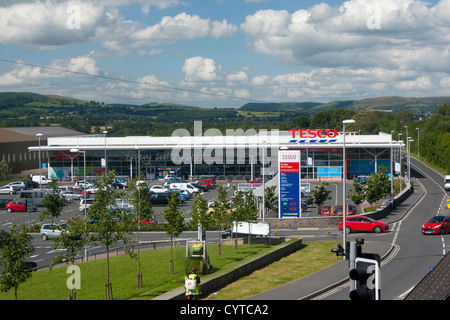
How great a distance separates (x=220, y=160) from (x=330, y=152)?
55.8 ft

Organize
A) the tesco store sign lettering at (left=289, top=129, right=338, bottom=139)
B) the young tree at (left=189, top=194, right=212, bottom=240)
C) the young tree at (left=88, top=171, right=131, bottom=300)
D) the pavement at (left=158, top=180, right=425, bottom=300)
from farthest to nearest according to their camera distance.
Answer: the tesco store sign lettering at (left=289, top=129, right=338, bottom=139) → the young tree at (left=189, top=194, right=212, bottom=240) → the pavement at (left=158, top=180, right=425, bottom=300) → the young tree at (left=88, top=171, right=131, bottom=300)

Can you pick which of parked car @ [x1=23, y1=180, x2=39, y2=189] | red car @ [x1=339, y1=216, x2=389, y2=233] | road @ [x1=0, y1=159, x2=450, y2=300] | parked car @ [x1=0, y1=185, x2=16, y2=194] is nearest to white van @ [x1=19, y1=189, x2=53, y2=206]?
road @ [x1=0, y1=159, x2=450, y2=300]

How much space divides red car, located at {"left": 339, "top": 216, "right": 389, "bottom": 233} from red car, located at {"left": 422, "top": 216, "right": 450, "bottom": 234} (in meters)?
2.99

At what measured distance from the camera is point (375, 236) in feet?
119

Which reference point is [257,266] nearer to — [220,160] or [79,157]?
[220,160]

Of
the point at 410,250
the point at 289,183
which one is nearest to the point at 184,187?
A: the point at 289,183

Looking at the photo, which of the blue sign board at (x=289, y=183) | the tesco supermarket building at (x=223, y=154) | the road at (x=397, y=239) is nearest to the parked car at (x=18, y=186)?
the road at (x=397, y=239)

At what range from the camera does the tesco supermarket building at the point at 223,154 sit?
250ft

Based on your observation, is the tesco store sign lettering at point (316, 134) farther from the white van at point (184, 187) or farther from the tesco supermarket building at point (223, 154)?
the white van at point (184, 187)

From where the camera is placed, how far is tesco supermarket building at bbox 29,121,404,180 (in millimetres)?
76250

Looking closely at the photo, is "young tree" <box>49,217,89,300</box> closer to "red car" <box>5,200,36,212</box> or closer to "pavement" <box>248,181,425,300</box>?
"pavement" <box>248,181,425,300</box>

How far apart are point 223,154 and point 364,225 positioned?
4342cm

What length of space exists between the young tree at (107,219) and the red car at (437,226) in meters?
24.3
